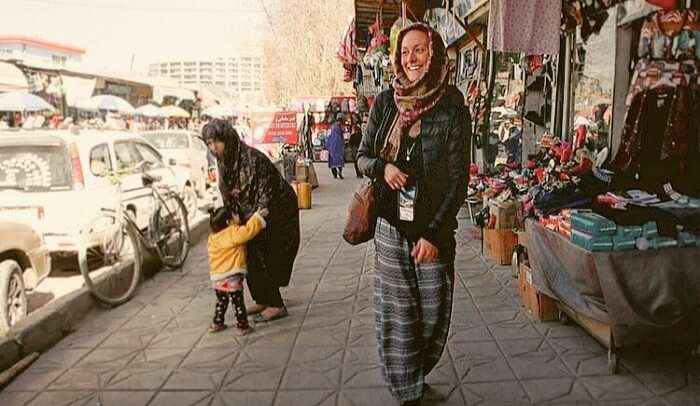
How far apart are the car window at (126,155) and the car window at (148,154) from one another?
0.74ft

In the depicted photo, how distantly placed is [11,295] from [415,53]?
161 inches

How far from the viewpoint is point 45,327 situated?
4.72m

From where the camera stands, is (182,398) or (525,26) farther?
(525,26)

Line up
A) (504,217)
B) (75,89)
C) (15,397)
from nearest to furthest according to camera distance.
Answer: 1. (15,397)
2. (504,217)
3. (75,89)

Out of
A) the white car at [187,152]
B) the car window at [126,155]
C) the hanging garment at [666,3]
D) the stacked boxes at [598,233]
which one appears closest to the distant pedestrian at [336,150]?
the white car at [187,152]

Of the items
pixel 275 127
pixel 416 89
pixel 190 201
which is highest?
pixel 416 89

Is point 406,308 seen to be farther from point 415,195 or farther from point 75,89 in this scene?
point 75,89

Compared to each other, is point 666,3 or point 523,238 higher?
point 666,3

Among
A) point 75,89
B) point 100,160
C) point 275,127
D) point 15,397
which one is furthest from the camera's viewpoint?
point 75,89

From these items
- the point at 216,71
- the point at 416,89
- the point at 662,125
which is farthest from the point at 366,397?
the point at 216,71

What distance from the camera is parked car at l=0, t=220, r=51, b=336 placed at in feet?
16.5

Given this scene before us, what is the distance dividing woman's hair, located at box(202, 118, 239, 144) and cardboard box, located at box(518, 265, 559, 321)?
2.61 meters

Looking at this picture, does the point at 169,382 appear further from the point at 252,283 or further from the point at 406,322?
the point at 406,322

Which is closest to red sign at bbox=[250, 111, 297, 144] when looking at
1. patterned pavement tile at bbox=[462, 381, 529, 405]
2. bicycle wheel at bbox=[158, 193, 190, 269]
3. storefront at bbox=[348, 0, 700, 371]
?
bicycle wheel at bbox=[158, 193, 190, 269]
